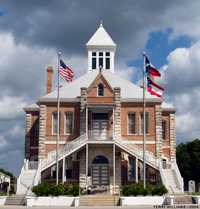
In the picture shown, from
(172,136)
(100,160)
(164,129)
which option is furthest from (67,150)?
(172,136)

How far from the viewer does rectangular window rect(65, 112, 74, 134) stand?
5000 cm

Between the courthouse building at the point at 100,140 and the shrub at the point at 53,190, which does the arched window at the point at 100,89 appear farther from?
the shrub at the point at 53,190

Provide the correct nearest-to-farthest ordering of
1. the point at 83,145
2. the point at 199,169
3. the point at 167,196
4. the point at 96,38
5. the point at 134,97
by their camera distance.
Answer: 1. the point at 167,196
2. the point at 83,145
3. the point at 134,97
4. the point at 96,38
5. the point at 199,169

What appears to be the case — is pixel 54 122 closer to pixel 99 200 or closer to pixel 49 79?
pixel 49 79

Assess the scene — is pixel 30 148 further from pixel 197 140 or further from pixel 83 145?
pixel 197 140

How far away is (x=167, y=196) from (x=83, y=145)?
414 inches

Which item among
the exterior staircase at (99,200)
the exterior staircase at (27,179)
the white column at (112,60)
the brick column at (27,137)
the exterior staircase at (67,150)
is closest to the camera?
the exterior staircase at (99,200)

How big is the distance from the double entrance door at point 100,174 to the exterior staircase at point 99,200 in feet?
23.4

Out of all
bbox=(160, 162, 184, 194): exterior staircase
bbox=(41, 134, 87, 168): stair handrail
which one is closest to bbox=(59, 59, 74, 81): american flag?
bbox=(41, 134, 87, 168): stair handrail

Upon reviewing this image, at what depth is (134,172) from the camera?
48.9m

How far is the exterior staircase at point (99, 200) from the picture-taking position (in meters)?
39.9

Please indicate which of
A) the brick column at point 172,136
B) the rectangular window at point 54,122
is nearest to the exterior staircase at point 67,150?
the rectangular window at point 54,122

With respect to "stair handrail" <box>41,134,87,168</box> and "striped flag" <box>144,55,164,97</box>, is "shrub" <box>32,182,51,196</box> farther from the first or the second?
"striped flag" <box>144,55,164,97</box>

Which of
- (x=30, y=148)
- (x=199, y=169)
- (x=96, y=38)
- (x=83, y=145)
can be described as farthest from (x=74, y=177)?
(x=199, y=169)
